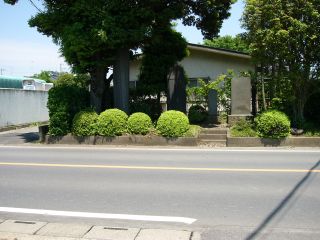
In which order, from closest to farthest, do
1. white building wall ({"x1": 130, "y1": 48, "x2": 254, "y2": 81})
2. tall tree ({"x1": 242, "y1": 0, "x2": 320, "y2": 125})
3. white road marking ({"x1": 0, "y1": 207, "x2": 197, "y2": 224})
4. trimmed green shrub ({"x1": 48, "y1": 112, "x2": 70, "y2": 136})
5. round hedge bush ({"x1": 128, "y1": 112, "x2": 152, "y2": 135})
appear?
white road marking ({"x1": 0, "y1": 207, "x2": 197, "y2": 224}) → tall tree ({"x1": 242, "y1": 0, "x2": 320, "y2": 125}) → round hedge bush ({"x1": 128, "y1": 112, "x2": 152, "y2": 135}) → trimmed green shrub ({"x1": 48, "y1": 112, "x2": 70, "y2": 136}) → white building wall ({"x1": 130, "y1": 48, "x2": 254, "y2": 81})

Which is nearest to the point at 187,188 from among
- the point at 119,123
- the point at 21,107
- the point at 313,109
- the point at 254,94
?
the point at 119,123

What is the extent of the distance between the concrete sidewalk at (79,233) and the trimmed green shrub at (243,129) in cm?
944

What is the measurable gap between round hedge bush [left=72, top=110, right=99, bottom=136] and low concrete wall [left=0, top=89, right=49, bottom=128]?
8468 mm

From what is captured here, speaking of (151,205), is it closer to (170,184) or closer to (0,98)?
(170,184)

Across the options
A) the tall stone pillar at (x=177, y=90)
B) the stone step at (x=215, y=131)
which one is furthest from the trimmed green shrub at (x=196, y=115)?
the stone step at (x=215, y=131)

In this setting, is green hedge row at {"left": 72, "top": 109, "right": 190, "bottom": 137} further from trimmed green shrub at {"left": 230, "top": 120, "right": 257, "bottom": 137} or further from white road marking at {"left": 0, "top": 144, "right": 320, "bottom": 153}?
trimmed green shrub at {"left": 230, "top": 120, "right": 257, "bottom": 137}

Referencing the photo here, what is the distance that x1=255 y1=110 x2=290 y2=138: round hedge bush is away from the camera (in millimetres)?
13688

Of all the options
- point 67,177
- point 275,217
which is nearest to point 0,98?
point 67,177

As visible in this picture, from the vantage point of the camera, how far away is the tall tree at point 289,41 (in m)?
13.9

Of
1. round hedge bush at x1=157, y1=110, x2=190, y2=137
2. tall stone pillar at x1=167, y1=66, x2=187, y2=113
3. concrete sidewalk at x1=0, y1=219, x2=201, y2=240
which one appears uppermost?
tall stone pillar at x1=167, y1=66, x2=187, y2=113

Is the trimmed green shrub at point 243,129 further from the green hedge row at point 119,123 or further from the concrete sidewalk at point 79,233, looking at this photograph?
the concrete sidewalk at point 79,233

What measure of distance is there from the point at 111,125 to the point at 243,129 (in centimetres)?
490

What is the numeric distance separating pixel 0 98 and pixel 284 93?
14626mm

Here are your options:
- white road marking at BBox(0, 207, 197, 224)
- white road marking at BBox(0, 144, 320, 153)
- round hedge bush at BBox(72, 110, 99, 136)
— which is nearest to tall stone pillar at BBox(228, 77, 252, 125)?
white road marking at BBox(0, 144, 320, 153)
